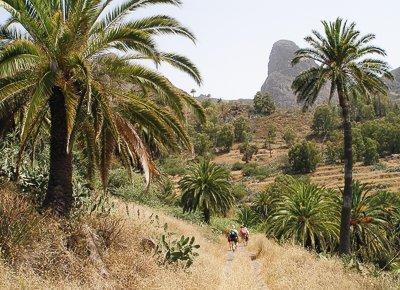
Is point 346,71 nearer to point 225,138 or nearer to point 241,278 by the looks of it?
point 241,278

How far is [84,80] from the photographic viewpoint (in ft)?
33.3

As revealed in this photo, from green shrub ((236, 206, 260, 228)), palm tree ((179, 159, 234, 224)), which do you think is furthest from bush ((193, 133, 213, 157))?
palm tree ((179, 159, 234, 224))

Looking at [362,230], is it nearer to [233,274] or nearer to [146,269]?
[233,274]

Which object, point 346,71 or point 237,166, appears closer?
point 346,71

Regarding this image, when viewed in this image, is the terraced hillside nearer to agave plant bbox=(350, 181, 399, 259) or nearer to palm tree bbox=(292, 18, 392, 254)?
agave plant bbox=(350, 181, 399, 259)

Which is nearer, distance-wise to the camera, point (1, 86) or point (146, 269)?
point (1, 86)

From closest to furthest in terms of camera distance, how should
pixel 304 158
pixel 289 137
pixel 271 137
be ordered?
1. pixel 304 158
2. pixel 289 137
3. pixel 271 137

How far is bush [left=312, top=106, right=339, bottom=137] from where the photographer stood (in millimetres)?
124875

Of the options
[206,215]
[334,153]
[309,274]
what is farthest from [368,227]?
[334,153]

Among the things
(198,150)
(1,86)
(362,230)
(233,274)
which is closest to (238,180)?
(198,150)

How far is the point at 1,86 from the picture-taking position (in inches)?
380

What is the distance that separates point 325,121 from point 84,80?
4797 inches

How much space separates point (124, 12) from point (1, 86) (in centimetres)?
354

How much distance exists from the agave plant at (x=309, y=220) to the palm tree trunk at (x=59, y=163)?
703 inches
